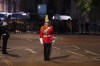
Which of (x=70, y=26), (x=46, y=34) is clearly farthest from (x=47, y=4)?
(x=46, y=34)

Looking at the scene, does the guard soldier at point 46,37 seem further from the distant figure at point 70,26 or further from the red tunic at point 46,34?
the distant figure at point 70,26

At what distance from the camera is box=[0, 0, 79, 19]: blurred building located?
7061 centimetres

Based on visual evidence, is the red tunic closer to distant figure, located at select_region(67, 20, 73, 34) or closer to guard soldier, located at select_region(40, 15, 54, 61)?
guard soldier, located at select_region(40, 15, 54, 61)

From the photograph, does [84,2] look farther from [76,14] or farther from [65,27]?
[76,14]

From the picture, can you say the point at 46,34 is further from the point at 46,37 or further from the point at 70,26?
the point at 70,26

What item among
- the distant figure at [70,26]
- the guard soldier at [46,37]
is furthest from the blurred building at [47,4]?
the guard soldier at [46,37]

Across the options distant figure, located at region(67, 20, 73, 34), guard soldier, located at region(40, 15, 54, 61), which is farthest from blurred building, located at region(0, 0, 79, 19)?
guard soldier, located at region(40, 15, 54, 61)

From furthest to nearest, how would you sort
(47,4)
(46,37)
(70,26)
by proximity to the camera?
(47,4)
(70,26)
(46,37)

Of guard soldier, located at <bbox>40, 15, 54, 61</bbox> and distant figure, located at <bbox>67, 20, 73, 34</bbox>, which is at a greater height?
guard soldier, located at <bbox>40, 15, 54, 61</bbox>

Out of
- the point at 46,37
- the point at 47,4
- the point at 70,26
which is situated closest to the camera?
the point at 46,37

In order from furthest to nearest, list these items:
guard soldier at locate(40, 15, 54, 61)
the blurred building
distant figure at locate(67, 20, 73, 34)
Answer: the blurred building
distant figure at locate(67, 20, 73, 34)
guard soldier at locate(40, 15, 54, 61)

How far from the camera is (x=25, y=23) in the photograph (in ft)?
161

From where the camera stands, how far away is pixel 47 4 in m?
83.9

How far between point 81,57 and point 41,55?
7.07 ft
